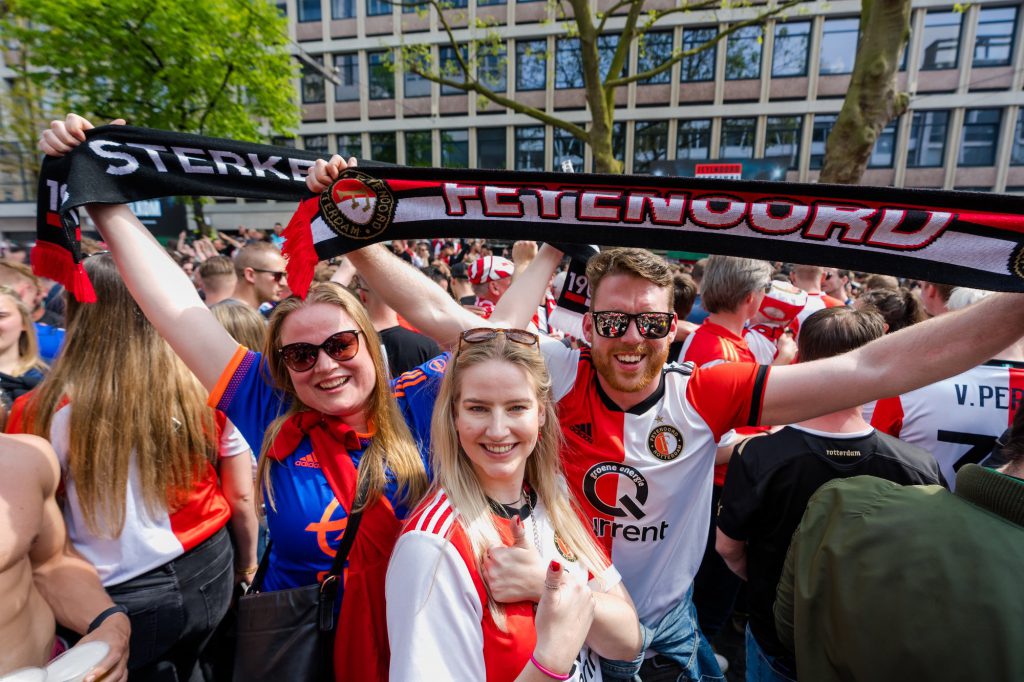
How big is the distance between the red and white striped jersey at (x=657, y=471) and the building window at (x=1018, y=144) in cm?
3059

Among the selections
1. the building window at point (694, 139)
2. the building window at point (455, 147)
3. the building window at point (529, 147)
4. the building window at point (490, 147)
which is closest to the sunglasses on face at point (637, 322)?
the building window at point (529, 147)

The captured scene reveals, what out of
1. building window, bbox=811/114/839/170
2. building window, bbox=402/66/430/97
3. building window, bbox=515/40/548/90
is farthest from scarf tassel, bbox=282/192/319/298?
building window, bbox=402/66/430/97

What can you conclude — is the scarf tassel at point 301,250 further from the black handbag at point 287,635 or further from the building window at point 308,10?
the building window at point 308,10

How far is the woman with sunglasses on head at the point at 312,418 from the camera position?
1.58 m

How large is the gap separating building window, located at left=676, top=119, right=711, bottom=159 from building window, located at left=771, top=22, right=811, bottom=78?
12.2 feet

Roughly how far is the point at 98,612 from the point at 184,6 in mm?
15794

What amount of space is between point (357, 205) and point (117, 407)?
1.22 m

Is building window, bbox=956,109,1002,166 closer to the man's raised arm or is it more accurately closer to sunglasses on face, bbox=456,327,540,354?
the man's raised arm

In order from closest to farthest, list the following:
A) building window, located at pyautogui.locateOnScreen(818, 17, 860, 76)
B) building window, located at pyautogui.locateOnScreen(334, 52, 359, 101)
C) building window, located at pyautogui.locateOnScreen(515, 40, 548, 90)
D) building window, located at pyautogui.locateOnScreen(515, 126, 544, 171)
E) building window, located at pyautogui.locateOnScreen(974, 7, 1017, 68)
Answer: building window, located at pyautogui.locateOnScreen(974, 7, 1017, 68) → building window, located at pyautogui.locateOnScreen(818, 17, 860, 76) → building window, located at pyautogui.locateOnScreen(515, 40, 548, 90) → building window, located at pyautogui.locateOnScreen(515, 126, 544, 171) → building window, located at pyautogui.locateOnScreen(334, 52, 359, 101)

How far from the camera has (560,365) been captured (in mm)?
2254

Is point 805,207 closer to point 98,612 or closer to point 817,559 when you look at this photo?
point 817,559

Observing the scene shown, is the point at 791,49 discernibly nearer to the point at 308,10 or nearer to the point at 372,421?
the point at 308,10

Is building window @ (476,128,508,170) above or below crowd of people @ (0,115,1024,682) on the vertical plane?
above

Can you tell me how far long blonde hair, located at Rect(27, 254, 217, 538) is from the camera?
1917mm
